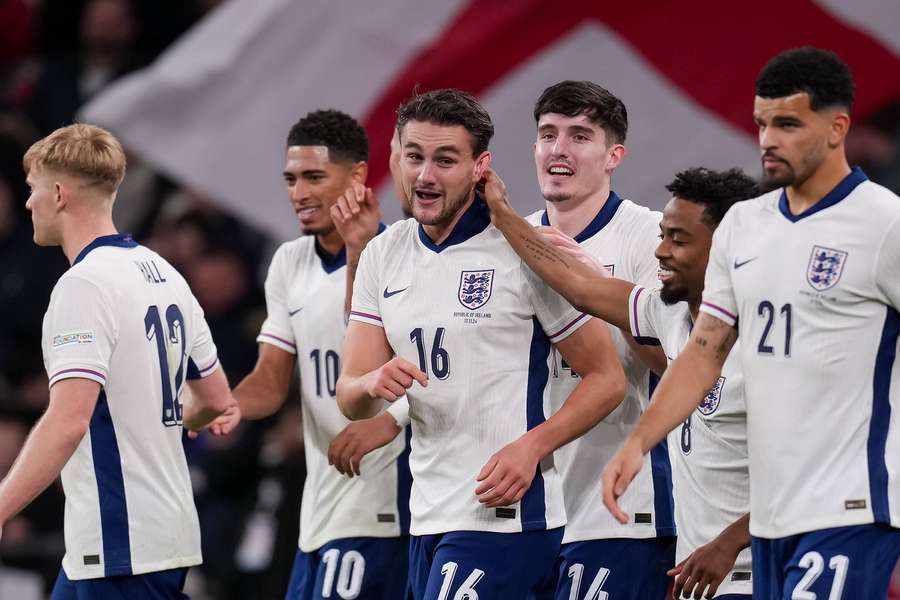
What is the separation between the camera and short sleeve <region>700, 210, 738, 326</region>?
17.8 ft

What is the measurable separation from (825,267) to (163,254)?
853cm

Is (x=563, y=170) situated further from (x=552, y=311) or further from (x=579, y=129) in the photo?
(x=552, y=311)

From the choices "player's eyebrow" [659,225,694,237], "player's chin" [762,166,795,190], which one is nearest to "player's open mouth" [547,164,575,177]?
"player's eyebrow" [659,225,694,237]

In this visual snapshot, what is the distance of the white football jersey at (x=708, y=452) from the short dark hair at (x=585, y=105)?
93 centimetres

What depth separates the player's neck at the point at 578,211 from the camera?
6953 millimetres

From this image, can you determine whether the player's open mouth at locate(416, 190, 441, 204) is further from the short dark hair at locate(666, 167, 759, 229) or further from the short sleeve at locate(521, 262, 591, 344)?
the short dark hair at locate(666, 167, 759, 229)

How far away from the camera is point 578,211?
6957 millimetres

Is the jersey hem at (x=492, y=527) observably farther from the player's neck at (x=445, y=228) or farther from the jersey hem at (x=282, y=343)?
the jersey hem at (x=282, y=343)

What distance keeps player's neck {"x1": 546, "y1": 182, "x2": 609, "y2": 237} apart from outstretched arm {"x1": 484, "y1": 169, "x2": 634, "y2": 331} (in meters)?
0.73

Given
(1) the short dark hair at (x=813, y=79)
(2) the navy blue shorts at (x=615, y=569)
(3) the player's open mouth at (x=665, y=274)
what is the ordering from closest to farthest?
(1) the short dark hair at (x=813, y=79) → (3) the player's open mouth at (x=665, y=274) → (2) the navy blue shorts at (x=615, y=569)

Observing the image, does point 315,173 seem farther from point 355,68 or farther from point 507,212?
point 355,68

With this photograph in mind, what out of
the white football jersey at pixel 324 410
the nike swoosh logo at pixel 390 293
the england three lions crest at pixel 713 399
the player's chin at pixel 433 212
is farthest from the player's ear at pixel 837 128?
the white football jersey at pixel 324 410

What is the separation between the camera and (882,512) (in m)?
5.05

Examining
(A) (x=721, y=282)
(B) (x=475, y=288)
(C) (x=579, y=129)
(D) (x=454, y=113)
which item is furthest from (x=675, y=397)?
(C) (x=579, y=129)
